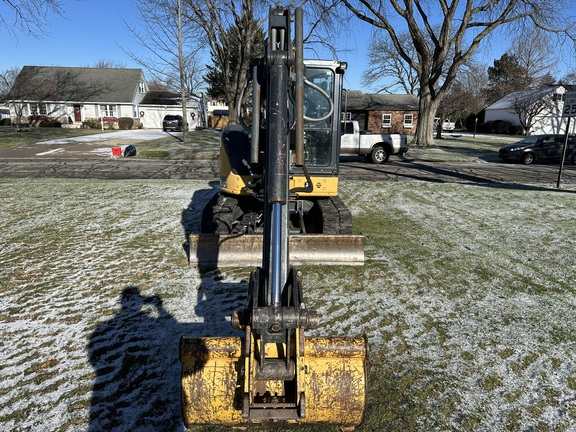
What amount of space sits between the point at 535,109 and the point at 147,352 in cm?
4657

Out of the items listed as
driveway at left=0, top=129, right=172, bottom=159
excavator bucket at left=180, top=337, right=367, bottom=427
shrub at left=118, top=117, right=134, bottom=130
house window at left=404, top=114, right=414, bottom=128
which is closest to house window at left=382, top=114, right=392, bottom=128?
house window at left=404, top=114, right=414, bottom=128

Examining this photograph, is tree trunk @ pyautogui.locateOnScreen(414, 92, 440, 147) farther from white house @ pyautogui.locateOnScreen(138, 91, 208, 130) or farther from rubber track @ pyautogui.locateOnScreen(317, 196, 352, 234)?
white house @ pyautogui.locateOnScreen(138, 91, 208, 130)

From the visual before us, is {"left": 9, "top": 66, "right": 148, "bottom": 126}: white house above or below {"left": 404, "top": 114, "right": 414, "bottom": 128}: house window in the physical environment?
above

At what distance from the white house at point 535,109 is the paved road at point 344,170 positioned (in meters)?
24.8

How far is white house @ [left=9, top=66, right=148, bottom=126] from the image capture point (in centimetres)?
4291

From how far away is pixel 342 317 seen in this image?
14.5ft

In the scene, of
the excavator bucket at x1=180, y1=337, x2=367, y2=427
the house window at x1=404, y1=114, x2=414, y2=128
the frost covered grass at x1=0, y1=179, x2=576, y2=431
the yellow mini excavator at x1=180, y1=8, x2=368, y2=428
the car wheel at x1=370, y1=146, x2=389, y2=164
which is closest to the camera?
the yellow mini excavator at x1=180, y1=8, x2=368, y2=428

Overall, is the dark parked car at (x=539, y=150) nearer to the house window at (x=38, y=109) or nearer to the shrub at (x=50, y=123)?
the shrub at (x=50, y=123)

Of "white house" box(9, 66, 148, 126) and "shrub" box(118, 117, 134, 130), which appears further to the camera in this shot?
"white house" box(9, 66, 148, 126)

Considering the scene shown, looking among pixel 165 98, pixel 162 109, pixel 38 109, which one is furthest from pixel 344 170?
pixel 38 109

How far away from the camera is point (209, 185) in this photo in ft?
40.3

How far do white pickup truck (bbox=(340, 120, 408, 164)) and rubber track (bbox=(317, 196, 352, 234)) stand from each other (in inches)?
528

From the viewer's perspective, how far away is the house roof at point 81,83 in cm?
4266

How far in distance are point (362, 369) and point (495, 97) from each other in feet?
211
